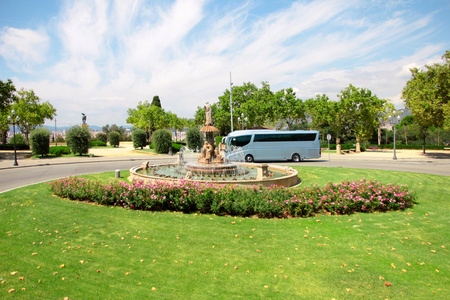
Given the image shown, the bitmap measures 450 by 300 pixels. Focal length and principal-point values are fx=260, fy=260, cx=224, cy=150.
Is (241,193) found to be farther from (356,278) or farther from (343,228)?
(356,278)

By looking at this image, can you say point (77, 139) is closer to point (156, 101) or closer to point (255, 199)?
point (255, 199)

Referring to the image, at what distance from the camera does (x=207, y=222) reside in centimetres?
772

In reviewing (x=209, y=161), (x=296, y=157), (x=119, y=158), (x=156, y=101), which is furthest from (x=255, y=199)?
(x=156, y=101)

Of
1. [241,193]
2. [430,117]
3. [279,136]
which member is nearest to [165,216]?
[241,193]

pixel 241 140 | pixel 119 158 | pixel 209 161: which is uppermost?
pixel 241 140

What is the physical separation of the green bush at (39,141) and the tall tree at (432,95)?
139 ft

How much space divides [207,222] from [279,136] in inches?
775

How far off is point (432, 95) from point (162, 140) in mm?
33616

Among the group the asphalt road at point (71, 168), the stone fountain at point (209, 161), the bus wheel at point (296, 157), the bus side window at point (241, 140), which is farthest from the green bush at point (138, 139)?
the stone fountain at point (209, 161)

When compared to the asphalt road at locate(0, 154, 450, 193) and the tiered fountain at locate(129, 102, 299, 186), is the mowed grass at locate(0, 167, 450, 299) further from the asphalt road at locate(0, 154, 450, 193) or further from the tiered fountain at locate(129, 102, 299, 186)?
the asphalt road at locate(0, 154, 450, 193)

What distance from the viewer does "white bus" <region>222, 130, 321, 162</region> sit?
85.9ft

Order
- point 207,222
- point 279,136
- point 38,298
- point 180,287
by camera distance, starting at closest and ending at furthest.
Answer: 1. point 38,298
2. point 180,287
3. point 207,222
4. point 279,136

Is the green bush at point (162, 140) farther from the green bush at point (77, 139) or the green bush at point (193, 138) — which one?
the green bush at point (77, 139)

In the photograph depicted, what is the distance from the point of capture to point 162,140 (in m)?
38.8
